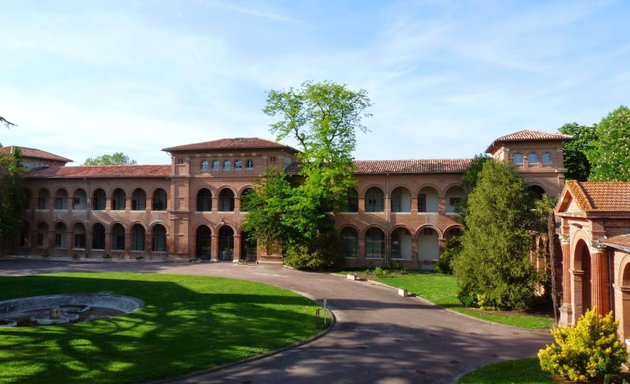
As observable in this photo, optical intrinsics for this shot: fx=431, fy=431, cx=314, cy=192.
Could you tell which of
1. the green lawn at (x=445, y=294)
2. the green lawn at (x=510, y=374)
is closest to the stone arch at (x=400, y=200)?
the green lawn at (x=445, y=294)

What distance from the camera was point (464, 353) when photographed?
15117 mm

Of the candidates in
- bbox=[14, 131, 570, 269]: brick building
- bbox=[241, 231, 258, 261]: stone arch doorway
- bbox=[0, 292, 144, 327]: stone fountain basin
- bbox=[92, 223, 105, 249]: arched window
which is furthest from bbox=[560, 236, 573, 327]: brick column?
bbox=[92, 223, 105, 249]: arched window

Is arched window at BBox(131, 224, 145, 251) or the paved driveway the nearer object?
the paved driveway

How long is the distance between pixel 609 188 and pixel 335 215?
24861 mm

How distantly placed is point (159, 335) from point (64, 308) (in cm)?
1027

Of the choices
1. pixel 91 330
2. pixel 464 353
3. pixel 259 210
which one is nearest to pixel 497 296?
pixel 464 353

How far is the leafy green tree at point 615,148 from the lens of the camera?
103ft

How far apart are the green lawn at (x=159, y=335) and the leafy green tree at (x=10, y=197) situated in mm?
20185

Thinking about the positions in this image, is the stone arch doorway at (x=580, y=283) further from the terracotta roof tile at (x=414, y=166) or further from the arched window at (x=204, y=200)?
the arched window at (x=204, y=200)

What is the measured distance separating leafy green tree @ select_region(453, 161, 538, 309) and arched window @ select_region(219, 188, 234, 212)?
2501 centimetres

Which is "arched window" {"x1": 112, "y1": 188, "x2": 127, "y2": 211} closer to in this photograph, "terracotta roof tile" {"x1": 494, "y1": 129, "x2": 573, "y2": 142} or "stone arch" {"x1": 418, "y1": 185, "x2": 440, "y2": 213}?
"stone arch" {"x1": 418, "y1": 185, "x2": 440, "y2": 213}

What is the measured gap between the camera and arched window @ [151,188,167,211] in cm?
4484

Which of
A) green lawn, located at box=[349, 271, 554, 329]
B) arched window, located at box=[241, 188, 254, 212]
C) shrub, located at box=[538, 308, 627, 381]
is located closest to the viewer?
shrub, located at box=[538, 308, 627, 381]

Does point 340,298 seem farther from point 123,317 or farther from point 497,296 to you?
point 123,317
